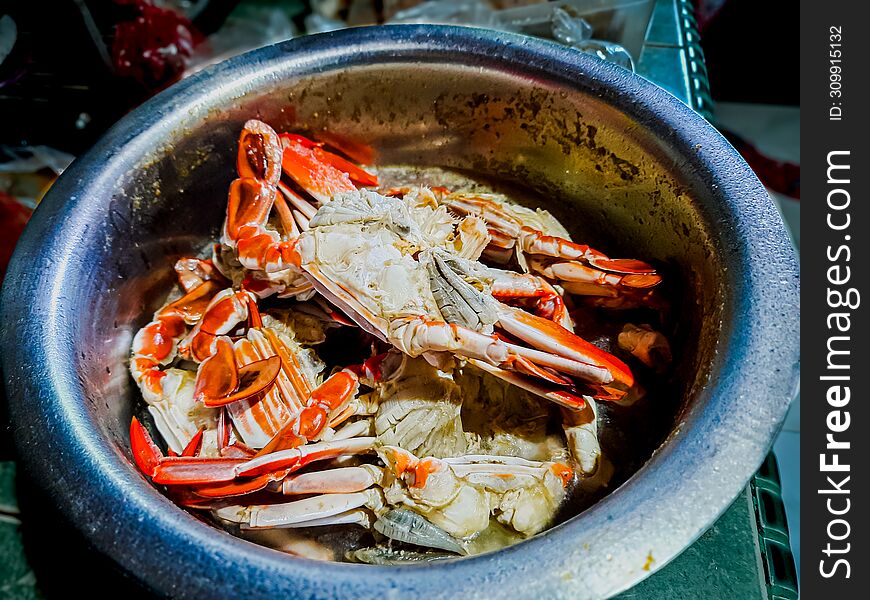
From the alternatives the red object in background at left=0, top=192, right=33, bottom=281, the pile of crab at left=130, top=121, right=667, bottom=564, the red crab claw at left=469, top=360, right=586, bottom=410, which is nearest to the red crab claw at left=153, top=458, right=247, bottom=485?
the pile of crab at left=130, top=121, right=667, bottom=564

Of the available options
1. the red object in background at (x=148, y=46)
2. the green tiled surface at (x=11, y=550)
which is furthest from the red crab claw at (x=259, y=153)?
the red object in background at (x=148, y=46)

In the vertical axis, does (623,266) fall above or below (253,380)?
above

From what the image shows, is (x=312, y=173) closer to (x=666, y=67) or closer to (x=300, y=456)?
(x=300, y=456)

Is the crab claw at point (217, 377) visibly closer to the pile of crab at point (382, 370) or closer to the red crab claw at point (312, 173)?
the pile of crab at point (382, 370)

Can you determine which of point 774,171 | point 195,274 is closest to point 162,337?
point 195,274

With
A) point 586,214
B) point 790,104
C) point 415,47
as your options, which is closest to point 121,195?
point 415,47

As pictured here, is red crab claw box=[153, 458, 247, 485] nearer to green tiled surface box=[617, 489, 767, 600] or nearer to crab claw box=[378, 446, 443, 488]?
crab claw box=[378, 446, 443, 488]

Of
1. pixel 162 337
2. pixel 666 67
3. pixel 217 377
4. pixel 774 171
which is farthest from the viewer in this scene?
pixel 774 171
